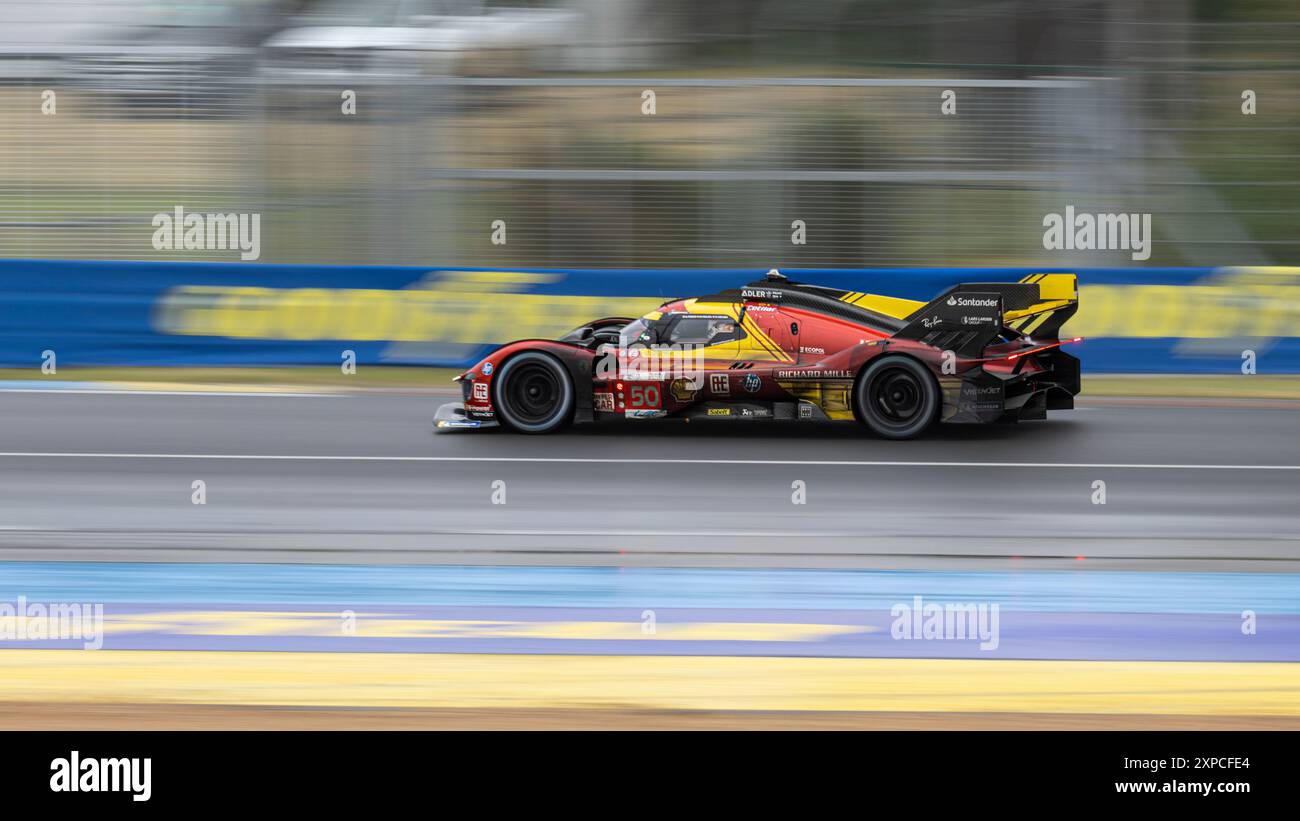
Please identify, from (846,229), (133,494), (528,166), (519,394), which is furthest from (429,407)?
(846,229)

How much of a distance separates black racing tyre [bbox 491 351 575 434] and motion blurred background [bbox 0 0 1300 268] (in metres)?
6.31

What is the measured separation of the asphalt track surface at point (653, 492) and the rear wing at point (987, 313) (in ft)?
2.44

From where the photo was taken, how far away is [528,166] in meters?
17.4

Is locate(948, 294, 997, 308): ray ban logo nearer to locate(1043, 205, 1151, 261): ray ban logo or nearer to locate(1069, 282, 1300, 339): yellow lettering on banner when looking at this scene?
locate(1069, 282, 1300, 339): yellow lettering on banner

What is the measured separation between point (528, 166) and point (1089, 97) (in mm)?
6466

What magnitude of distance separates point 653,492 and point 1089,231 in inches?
380

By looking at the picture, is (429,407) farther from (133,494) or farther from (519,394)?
(133,494)

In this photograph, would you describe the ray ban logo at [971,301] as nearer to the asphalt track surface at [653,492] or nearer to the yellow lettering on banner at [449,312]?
the asphalt track surface at [653,492]

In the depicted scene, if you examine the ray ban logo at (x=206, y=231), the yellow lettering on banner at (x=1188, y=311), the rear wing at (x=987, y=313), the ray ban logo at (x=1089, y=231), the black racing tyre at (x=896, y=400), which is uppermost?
the ray ban logo at (x=206, y=231)

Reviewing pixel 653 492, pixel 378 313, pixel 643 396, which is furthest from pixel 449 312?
pixel 653 492

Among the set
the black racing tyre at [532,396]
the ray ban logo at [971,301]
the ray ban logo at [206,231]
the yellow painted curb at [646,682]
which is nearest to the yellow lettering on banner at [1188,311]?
the ray ban logo at [971,301]

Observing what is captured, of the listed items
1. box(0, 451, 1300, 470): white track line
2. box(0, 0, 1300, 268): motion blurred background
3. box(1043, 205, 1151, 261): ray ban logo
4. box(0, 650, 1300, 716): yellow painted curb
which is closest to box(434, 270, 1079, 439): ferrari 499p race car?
box(0, 451, 1300, 470): white track line

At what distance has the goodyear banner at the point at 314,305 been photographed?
1507cm

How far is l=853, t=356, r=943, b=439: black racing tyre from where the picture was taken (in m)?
10.4
